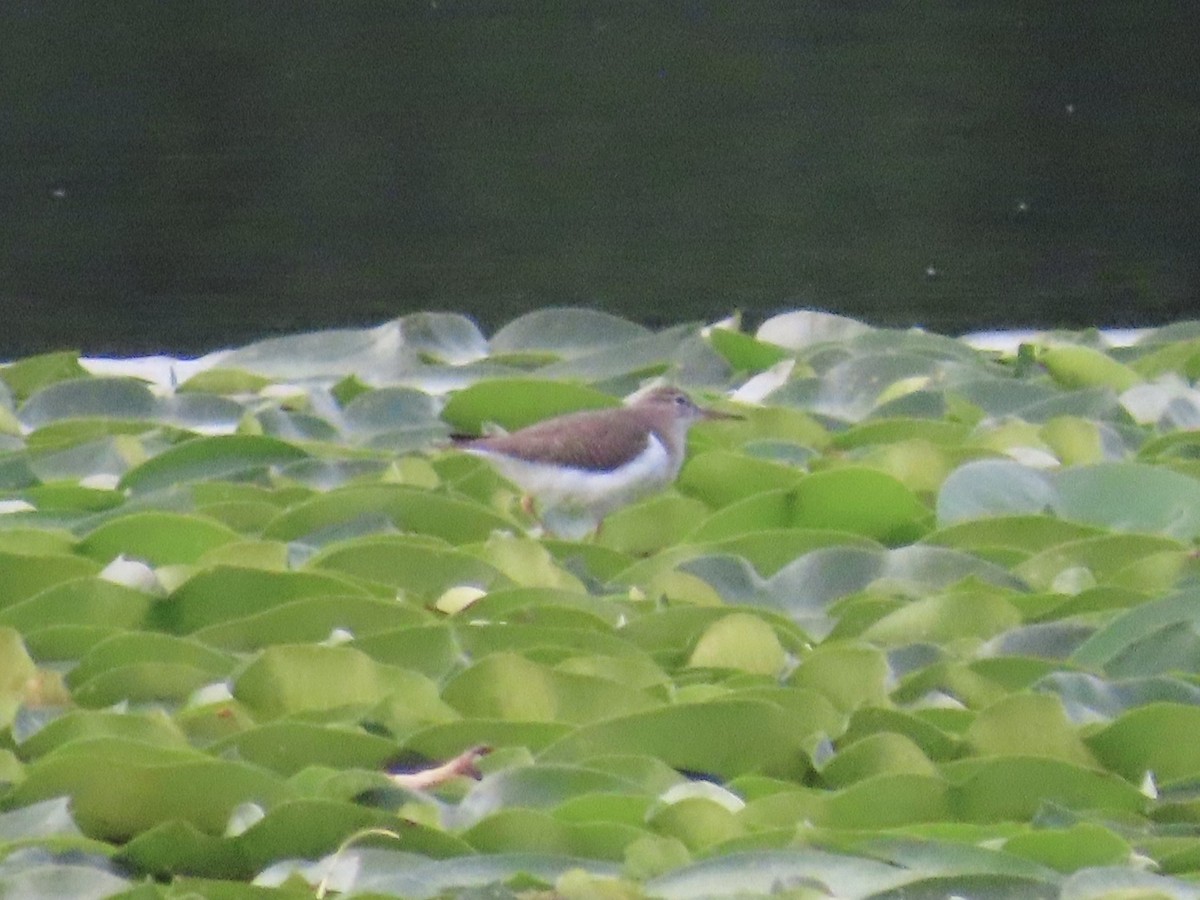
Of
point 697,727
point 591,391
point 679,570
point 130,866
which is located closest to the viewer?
point 130,866

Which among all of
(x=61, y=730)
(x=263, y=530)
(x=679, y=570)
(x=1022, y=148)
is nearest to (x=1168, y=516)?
(x=679, y=570)

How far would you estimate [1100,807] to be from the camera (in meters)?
2.79

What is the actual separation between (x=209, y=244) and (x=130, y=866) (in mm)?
7443

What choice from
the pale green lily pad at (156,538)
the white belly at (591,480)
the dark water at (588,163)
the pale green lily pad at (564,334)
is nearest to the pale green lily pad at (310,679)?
the pale green lily pad at (156,538)

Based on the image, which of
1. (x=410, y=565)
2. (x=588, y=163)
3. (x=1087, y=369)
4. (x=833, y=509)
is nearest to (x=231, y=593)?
(x=410, y=565)

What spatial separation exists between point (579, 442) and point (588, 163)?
22.7ft

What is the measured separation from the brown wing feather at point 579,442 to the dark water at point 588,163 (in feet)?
13.3

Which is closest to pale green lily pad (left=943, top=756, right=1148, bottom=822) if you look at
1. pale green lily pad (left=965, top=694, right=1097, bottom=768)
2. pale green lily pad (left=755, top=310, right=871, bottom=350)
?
pale green lily pad (left=965, top=694, right=1097, bottom=768)

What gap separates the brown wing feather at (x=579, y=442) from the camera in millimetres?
4371

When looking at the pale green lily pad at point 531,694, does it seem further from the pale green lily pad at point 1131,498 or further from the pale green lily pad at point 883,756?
the pale green lily pad at point 1131,498

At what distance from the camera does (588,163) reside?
11281mm

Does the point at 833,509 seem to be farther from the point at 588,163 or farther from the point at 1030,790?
the point at 588,163

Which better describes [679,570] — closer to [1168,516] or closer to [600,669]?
[600,669]

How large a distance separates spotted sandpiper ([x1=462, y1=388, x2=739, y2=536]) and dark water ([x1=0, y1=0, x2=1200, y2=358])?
157 inches
